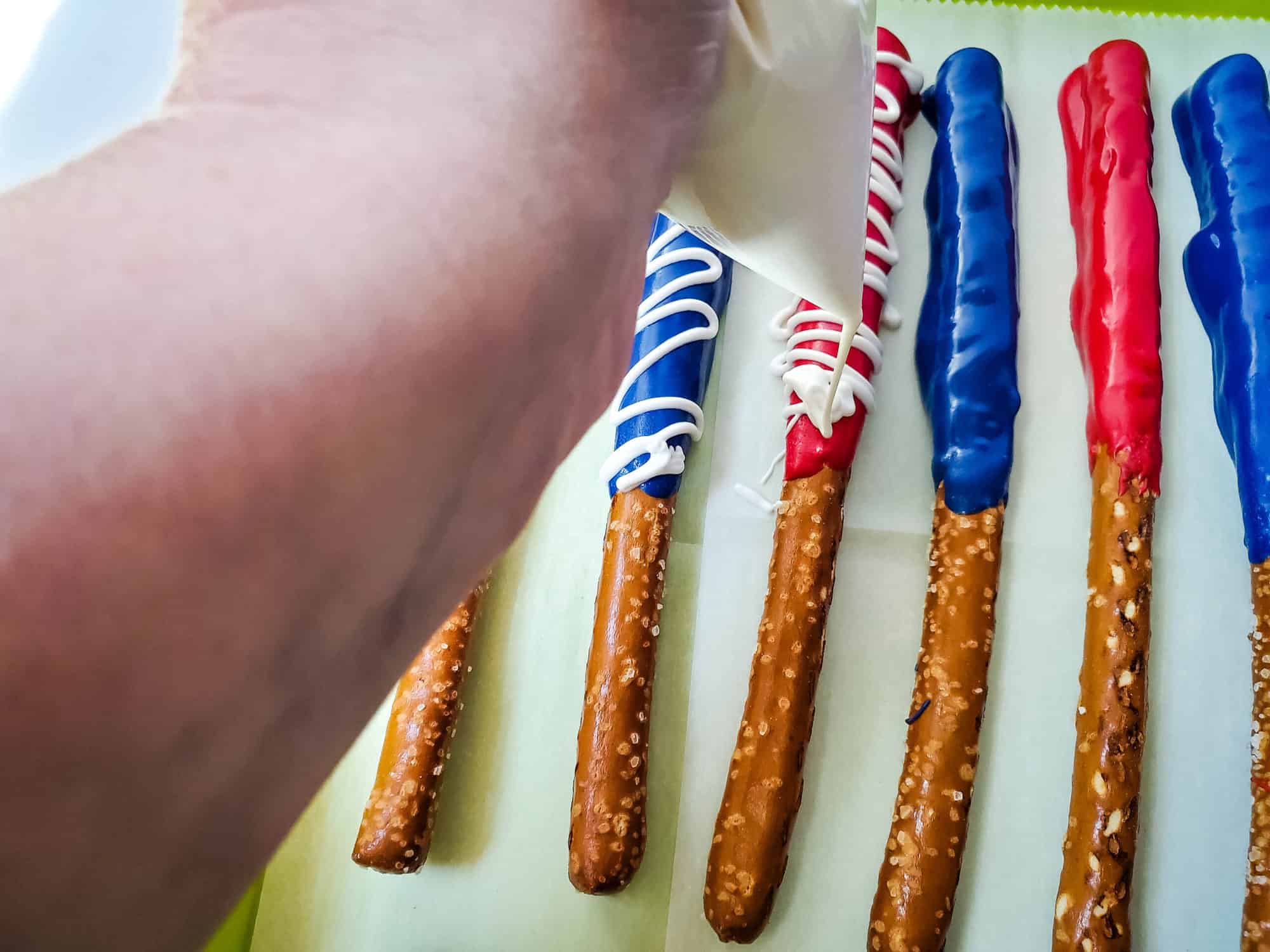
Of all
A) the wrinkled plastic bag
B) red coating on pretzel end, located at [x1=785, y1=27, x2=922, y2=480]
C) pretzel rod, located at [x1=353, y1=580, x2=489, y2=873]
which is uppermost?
red coating on pretzel end, located at [x1=785, y1=27, x2=922, y2=480]

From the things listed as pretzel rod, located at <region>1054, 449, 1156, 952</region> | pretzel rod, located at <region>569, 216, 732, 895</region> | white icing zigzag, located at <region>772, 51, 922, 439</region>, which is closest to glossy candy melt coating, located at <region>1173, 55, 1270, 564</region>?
pretzel rod, located at <region>1054, 449, 1156, 952</region>

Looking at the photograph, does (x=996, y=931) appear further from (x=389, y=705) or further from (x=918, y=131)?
(x=918, y=131)

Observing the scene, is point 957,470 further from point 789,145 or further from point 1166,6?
point 1166,6

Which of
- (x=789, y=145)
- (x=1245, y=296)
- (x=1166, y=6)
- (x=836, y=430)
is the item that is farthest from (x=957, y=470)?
(x=1166, y=6)

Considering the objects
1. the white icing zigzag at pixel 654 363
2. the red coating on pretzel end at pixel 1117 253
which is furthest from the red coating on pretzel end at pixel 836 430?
the red coating on pretzel end at pixel 1117 253

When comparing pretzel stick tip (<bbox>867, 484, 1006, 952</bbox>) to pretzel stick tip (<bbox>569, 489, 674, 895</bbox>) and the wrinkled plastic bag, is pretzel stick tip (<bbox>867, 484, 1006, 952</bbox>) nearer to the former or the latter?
pretzel stick tip (<bbox>569, 489, 674, 895</bbox>)

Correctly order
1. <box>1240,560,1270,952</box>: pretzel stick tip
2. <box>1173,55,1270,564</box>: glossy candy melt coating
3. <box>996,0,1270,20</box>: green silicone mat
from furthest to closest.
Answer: <box>996,0,1270,20</box>: green silicone mat → <box>1173,55,1270,564</box>: glossy candy melt coating → <box>1240,560,1270,952</box>: pretzel stick tip

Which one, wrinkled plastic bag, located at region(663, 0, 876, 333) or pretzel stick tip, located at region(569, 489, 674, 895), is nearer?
wrinkled plastic bag, located at region(663, 0, 876, 333)
